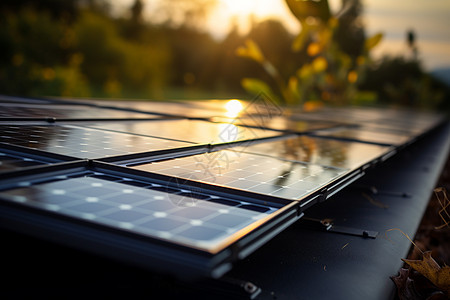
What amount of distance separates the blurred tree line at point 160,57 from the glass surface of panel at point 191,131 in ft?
33.3

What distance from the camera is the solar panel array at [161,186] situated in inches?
49.8

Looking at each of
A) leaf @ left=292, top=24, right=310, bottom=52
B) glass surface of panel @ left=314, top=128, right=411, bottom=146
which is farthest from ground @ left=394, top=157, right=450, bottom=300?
leaf @ left=292, top=24, right=310, bottom=52

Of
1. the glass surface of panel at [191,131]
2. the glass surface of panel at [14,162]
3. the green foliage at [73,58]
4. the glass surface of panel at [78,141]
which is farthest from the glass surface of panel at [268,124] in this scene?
the green foliage at [73,58]

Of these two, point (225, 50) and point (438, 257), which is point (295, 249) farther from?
point (225, 50)

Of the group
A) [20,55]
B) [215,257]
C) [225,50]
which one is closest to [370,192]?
[215,257]

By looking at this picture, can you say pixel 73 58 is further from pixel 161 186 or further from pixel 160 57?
pixel 161 186

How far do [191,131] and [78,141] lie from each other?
4.64 ft

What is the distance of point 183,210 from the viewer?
5.14 ft

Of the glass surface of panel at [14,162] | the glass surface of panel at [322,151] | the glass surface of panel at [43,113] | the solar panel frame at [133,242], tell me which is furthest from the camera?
the glass surface of panel at [43,113]

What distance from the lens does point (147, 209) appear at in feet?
4.97

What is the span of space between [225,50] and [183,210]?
5002 cm

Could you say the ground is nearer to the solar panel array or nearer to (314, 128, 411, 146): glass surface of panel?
the solar panel array

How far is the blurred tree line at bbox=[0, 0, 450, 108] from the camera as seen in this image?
2289cm

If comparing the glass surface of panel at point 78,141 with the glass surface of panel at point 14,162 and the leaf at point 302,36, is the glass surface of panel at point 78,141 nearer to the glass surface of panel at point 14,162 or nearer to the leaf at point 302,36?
the glass surface of panel at point 14,162
